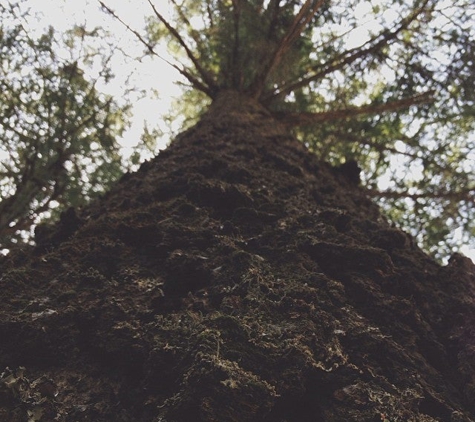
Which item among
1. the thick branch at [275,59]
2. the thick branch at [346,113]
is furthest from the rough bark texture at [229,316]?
the thick branch at [346,113]

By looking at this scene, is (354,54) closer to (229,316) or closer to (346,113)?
(346,113)

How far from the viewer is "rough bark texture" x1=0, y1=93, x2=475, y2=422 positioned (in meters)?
1.32

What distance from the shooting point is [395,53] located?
6.42 m

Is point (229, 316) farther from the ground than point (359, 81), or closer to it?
closer to it

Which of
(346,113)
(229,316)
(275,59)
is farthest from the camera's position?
(346,113)

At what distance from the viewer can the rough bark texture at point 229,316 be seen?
4.33 ft

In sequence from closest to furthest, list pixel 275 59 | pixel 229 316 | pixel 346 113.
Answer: pixel 229 316 < pixel 275 59 < pixel 346 113

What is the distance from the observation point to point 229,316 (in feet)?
4.90

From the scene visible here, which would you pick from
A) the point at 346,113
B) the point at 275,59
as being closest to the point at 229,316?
the point at 275,59

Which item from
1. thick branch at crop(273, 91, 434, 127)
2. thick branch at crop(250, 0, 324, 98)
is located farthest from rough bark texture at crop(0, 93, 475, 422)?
thick branch at crop(273, 91, 434, 127)

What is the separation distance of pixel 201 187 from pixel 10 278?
1.00 meters

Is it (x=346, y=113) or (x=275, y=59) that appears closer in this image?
(x=275, y=59)

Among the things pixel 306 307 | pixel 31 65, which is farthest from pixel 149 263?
pixel 31 65

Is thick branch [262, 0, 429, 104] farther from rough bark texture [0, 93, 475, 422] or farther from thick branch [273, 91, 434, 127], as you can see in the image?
rough bark texture [0, 93, 475, 422]
